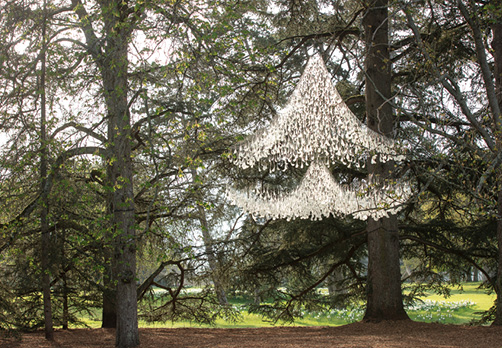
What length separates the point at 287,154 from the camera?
21.2ft

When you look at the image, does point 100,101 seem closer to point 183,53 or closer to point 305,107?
point 183,53

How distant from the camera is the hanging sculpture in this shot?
5797 millimetres

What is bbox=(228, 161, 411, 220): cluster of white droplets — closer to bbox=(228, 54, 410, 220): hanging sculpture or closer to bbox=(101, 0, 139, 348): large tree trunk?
bbox=(228, 54, 410, 220): hanging sculpture

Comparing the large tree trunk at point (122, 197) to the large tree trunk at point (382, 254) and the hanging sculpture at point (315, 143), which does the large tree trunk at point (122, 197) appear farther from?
the large tree trunk at point (382, 254)

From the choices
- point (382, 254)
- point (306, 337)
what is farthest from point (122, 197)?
point (382, 254)

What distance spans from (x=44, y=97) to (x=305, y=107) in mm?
4251

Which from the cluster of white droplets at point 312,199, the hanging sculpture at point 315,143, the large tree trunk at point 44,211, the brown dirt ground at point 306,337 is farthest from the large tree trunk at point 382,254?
the large tree trunk at point 44,211

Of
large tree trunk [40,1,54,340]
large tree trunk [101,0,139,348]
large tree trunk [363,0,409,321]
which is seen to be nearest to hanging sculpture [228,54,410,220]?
large tree trunk [363,0,409,321]

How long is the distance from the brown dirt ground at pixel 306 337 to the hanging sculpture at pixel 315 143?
5.87ft

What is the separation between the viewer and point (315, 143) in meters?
6.20

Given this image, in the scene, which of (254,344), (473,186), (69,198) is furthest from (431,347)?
(69,198)

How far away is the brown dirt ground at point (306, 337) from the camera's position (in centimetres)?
629

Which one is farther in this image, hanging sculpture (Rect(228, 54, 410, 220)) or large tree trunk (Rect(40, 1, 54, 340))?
large tree trunk (Rect(40, 1, 54, 340))

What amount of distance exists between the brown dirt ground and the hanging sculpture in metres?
1.79
